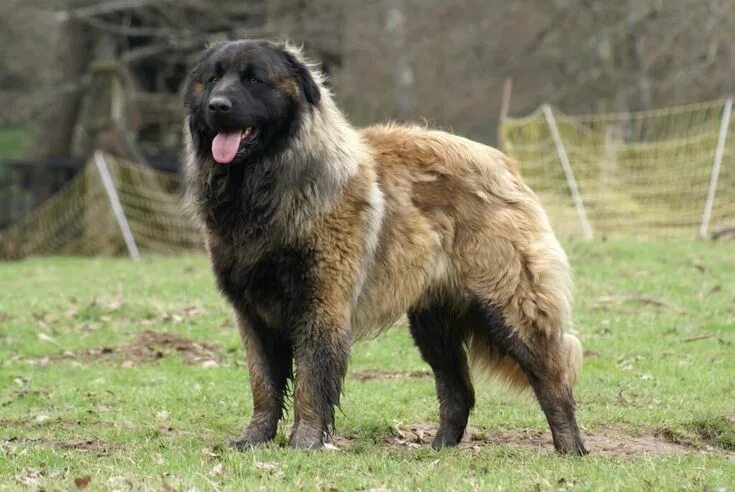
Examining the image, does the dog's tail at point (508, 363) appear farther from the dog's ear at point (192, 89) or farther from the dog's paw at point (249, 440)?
the dog's ear at point (192, 89)

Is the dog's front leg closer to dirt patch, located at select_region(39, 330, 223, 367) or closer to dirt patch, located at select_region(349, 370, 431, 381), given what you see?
dirt patch, located at select_region(349, 370, 431, 381)

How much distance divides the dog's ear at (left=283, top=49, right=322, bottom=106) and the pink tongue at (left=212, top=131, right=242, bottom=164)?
0.48 m

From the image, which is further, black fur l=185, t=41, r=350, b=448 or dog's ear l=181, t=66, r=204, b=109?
dog's ear l=181, t=66, r=204, b=109

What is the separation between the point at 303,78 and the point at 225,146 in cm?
63

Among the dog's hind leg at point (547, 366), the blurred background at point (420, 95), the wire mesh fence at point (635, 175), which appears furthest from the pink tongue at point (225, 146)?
the wire mesh fence at point (635, 175)

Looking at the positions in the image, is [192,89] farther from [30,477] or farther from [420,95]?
[420,95]

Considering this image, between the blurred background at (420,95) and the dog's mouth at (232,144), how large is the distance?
9.60m

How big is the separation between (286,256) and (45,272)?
11.7m

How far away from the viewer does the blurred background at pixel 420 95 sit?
62.5 feet

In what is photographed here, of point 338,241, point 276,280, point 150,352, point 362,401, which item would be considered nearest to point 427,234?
point 338,241

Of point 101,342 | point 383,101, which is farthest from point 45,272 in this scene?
point 383,101

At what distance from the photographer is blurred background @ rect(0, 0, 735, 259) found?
1905cm

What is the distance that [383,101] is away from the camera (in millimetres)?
34344

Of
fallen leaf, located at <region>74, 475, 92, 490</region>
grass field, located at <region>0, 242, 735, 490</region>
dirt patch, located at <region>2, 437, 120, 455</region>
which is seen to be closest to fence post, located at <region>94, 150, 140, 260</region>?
grass field, located at <region>0, 242, 735, 490</region>
